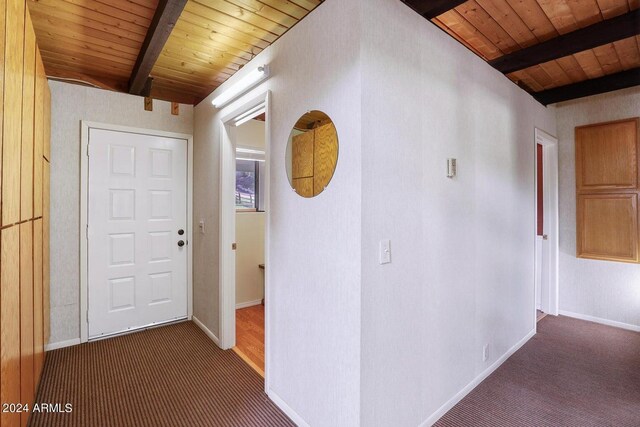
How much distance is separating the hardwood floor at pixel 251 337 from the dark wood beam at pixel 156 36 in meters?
2.59

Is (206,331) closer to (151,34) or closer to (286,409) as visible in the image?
(286,409)

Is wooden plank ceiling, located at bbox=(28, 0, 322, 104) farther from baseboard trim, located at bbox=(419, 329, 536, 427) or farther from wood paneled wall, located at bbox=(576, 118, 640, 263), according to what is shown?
wood paneled wall, located at bbox=(576, 118, 640, 263)

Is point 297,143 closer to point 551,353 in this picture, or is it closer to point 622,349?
point 551,353

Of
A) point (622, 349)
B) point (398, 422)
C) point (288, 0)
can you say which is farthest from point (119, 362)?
point (622, 349)

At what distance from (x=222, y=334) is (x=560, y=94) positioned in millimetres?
4353

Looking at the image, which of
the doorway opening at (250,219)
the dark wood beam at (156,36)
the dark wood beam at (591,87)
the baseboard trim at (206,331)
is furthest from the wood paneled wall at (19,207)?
the dark wood beam at (591,87)

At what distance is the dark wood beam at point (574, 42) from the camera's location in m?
2.20

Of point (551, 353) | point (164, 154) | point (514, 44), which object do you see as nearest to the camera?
point (514, 44)

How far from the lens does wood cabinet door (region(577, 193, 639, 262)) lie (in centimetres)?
333

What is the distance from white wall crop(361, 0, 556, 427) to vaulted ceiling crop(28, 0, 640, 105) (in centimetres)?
24

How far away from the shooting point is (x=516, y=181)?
290cm

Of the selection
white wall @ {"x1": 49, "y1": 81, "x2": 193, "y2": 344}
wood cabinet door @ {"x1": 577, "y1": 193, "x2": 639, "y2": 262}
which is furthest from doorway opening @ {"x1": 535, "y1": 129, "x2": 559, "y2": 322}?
white wall @ {"x1": 49, "y1": 81, "x2": 193, "y2": 344}

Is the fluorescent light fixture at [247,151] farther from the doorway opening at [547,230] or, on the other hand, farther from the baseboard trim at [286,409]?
the doorway opening at [547,230]

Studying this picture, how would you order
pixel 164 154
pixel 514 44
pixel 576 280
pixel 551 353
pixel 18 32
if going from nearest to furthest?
pixel 18 32 < pixel 514 44 < pixel 551 353 < pixel 164 154 < pixel 576 280
